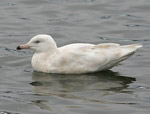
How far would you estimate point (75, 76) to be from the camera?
14883mm

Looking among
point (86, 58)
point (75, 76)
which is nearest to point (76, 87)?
point (75, 76)

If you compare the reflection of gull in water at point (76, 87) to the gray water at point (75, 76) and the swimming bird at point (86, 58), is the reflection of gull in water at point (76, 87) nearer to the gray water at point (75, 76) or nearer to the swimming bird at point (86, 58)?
the gray water at point (75, 76)

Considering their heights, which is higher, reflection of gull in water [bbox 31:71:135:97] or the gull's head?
the gull's head

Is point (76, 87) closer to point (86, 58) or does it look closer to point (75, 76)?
point (75, 76)

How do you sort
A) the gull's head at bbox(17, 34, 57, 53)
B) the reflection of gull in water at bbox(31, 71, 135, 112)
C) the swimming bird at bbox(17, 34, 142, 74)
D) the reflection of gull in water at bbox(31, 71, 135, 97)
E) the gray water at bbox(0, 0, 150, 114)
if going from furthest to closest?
the gull's head at bbox(17, 34, 57, 53) < the swimming bird at bbox(17, 34, 142, 74) < the reflection of gull in water at bbox(31, 71, 135, 97) < the reflection of gull in water at bbox(31, 71, 135, 112) < the gray water at bbox(0, 0, 150, 114)

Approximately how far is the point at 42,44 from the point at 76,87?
5.87 feet

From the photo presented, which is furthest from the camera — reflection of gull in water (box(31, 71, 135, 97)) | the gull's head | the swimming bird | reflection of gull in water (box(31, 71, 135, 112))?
the gull's head

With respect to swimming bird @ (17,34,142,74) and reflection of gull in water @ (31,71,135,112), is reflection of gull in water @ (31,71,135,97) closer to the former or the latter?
reflection of gull in water @ (31,71,135,112)

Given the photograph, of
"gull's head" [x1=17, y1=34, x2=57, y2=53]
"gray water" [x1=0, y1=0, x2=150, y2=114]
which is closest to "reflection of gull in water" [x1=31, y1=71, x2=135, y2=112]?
"gray water" [x1=0, y1=0, x2=150, y2=114]

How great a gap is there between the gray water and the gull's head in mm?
602

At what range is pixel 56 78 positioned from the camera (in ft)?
48.5

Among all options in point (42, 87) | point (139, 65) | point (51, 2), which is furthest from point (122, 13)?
point (42, 87)

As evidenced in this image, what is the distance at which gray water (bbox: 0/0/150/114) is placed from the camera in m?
12.7

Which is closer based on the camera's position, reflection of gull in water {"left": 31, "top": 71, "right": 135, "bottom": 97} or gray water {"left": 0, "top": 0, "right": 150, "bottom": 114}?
gray water {"left": 0, "top": 0, "right": 150, "bottom": 114}
